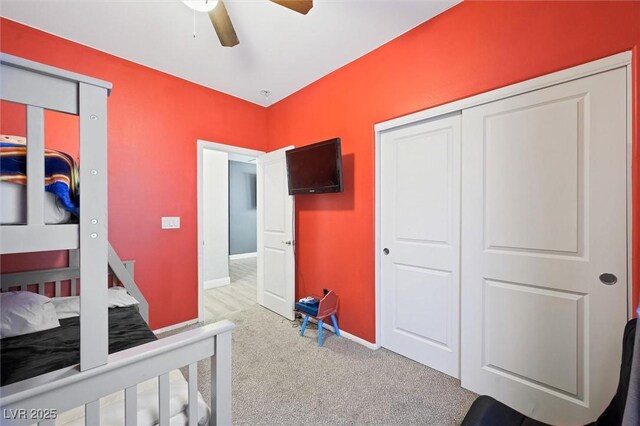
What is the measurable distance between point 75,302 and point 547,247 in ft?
10.4

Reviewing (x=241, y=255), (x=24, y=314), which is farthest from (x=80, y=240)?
(x=241, y=255)

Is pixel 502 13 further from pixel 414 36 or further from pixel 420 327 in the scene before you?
pixel 420 327

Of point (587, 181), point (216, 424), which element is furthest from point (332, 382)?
point (587, 181)

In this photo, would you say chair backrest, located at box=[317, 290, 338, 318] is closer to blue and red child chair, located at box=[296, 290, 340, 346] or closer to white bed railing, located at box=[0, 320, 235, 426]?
blue and red child chair, located at box=[296, 290, 340, 346]

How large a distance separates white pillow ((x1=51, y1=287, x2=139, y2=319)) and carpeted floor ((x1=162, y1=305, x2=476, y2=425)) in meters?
0.78

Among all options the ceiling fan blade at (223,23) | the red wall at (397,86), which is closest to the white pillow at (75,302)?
the red wall at (397,86)

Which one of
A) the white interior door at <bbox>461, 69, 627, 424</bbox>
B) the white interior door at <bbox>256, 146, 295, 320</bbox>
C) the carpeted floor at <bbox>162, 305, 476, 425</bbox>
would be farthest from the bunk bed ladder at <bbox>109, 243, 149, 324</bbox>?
the white interior door at <bbox>461, 69, 627, 424</bbox>

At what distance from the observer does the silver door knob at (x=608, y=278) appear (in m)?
1.37

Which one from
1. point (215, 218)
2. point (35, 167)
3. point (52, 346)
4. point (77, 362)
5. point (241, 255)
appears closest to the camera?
point (35, 167)

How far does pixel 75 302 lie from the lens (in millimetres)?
1930

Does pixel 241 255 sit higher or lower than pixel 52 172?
lower

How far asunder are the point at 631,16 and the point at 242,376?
3.17 metres

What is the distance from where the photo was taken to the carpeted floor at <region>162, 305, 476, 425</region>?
164 centimetres

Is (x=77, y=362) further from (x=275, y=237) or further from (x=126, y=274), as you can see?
(x=275, y=237)
